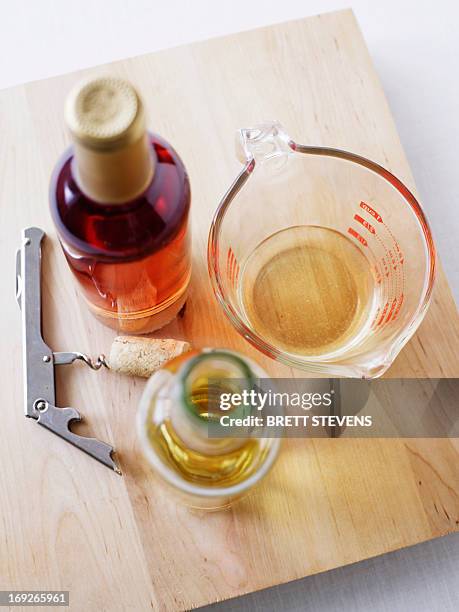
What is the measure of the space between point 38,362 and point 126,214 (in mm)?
→ 288

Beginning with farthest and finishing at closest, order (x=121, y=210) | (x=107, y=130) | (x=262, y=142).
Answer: (x=262, y=142), (x=121, y=210), (x=107, y=130)

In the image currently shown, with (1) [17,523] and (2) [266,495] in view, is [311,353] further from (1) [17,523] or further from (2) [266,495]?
(1) [17,523]

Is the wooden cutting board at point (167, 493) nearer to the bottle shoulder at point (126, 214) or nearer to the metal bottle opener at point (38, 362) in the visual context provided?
the metal bottle opener at point (38, 362)

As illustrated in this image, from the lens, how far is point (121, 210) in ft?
1.83

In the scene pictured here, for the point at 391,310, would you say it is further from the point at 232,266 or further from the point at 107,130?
the point at 107,130

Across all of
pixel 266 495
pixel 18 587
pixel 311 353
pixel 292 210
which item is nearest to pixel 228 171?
pixel 292 210

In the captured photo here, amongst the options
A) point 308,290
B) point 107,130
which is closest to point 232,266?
→ point 308,290

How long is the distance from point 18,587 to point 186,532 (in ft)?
0.62

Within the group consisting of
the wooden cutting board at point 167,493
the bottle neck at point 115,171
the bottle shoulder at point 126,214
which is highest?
the bottle neck at point 115,171

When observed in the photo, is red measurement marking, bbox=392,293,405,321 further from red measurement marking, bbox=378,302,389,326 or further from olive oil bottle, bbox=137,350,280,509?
olive oil bottle, bbox=137,350,280,509

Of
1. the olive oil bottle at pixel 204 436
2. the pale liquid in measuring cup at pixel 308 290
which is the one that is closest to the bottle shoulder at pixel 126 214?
the olive oil bottle at pixel 204 436

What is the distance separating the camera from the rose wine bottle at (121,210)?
448 mm

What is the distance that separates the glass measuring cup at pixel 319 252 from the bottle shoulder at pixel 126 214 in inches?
4.5

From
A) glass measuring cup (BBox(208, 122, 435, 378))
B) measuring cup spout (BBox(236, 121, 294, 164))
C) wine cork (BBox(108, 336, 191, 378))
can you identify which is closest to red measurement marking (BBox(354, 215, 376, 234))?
glass measuring cup (BBox(208, 122, 435, 378))
